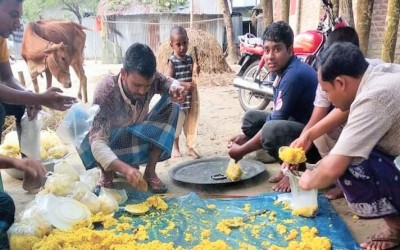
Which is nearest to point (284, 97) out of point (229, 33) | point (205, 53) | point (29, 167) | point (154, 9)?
point (29, 167)

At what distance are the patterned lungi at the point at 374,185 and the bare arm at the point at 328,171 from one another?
215mm

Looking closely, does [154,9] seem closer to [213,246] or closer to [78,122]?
[78,122]

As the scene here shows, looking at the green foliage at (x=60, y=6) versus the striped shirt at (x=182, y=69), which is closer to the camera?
the striped shirt at (x=182, y=69)

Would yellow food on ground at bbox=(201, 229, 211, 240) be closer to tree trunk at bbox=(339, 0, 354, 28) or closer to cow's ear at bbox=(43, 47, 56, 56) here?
tree trunk at bbox=(339, 0, 354, 28)

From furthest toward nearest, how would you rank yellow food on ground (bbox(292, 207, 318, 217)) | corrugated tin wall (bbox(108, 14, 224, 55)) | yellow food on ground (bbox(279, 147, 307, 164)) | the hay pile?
corrugated tin wall (bbox(108, 14, 224, 55)) → the hay pile → yellow food on ground (bbox(292, 207, 318, 217)) → yellow food on ground (bbox(279, 147, 307, 164))

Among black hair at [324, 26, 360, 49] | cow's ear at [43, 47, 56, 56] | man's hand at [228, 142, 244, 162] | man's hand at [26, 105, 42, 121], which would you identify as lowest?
man's hand at [228, 142, 244, 162]

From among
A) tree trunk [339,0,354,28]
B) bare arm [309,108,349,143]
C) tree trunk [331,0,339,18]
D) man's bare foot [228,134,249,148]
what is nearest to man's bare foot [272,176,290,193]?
man's bare foot [228,134,249,148]

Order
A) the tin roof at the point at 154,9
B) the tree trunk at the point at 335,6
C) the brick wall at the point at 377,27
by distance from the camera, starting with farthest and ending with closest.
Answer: the tin roof at the point at 154,9 < the brick wall at the point at 377,27 < the tree trunk at the point at 335,6

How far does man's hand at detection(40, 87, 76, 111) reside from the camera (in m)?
3.05

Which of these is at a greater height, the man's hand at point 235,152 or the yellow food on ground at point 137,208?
the man's hand at point 235,152

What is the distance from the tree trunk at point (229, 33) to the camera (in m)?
14.3

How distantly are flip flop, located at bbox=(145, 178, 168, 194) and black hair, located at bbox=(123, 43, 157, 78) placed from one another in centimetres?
100

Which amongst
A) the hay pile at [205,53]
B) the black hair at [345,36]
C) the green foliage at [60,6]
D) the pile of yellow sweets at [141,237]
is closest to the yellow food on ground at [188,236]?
the pile of yellow sweets at [141,237]

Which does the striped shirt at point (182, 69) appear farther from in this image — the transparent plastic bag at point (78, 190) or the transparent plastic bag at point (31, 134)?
the transparent plastic bag at point (78, 190)
